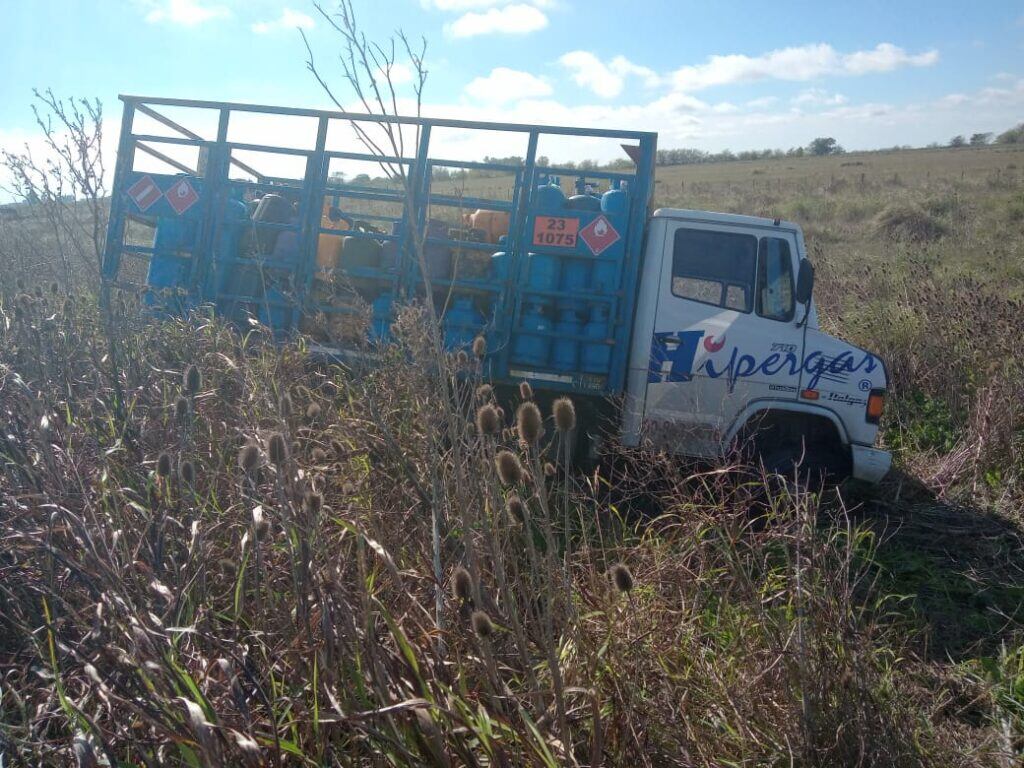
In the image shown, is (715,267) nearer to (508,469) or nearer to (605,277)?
(605,277)

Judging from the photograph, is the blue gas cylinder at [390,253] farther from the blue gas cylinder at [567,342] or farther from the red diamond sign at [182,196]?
the red diamond sign at [182,196]

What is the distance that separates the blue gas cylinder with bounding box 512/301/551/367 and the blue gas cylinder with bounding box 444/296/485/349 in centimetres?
35

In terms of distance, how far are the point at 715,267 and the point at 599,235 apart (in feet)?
3.21

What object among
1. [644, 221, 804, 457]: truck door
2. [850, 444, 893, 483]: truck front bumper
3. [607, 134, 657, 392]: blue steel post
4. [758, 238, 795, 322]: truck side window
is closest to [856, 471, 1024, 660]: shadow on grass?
[850, 444, 893, 483]: truck front bumper

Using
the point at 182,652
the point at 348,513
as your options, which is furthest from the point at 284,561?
the point at 182,652

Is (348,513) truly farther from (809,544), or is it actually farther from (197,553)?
(809,544)

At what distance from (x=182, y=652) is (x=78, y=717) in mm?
383

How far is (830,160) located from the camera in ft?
164

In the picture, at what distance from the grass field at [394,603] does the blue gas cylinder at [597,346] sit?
6.63 feet

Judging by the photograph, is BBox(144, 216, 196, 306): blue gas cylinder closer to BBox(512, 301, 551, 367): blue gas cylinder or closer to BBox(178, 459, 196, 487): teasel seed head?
BBox(512, 301, 551, 367): blue gas cylinder

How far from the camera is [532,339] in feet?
22.2

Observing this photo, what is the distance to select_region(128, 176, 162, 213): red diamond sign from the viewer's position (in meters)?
7.36

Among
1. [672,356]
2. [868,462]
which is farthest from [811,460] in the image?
[672,356]

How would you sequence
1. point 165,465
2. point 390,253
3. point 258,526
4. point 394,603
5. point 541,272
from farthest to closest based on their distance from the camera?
point 390,253 < point 541,272 < point 394,603 < point 165,465 < point 258,526
